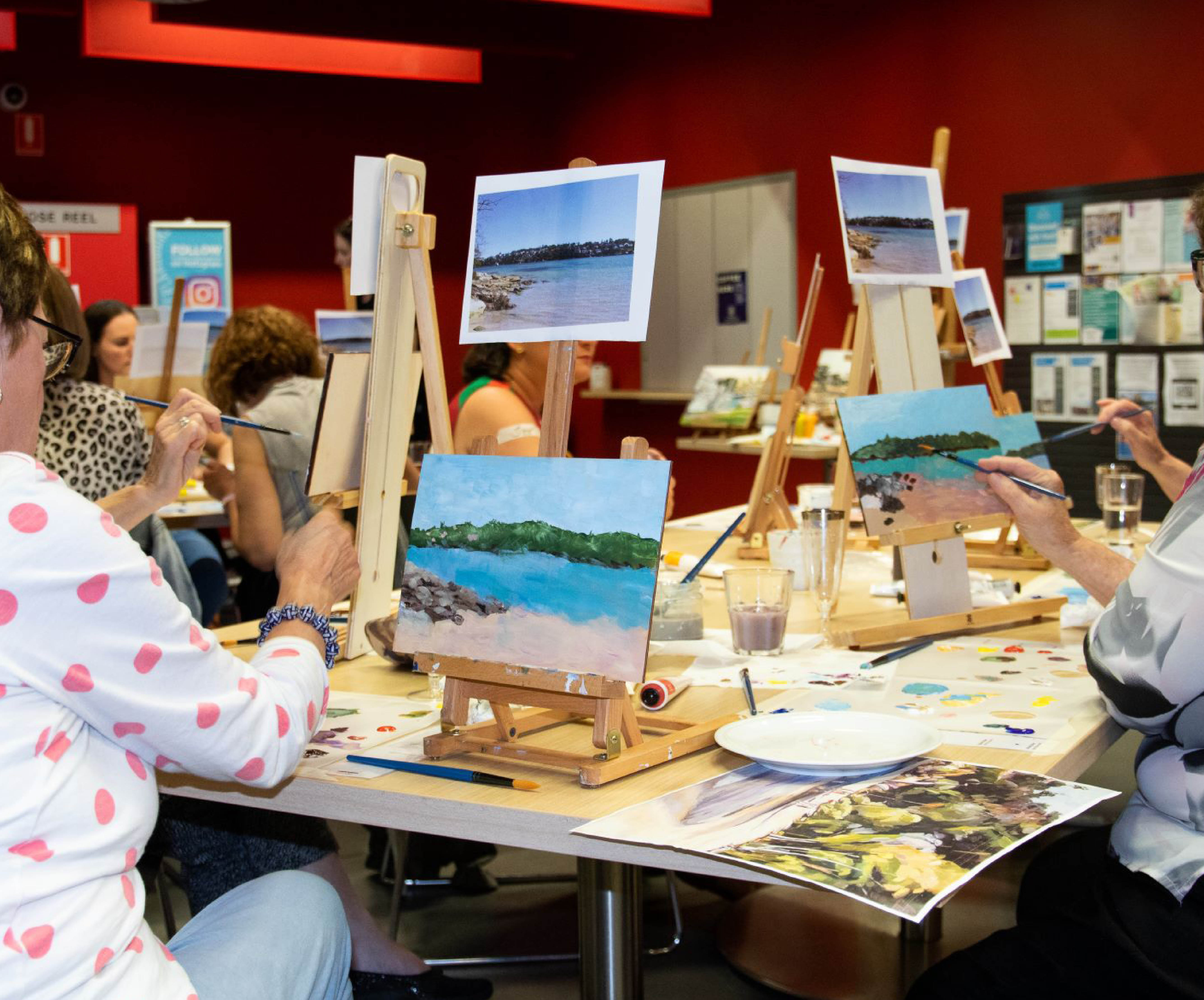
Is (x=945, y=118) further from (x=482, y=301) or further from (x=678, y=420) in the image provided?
(x=482, y=301)

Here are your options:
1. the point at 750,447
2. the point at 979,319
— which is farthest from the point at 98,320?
the point at 979,319

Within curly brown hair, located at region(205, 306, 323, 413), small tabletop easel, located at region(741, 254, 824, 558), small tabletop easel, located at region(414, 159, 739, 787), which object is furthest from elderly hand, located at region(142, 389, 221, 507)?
curly brown hair, located at region(205, 306, 323, 413)

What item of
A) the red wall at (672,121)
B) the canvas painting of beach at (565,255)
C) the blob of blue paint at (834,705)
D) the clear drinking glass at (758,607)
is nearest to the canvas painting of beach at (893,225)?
the clear drinking glass at (758,607)

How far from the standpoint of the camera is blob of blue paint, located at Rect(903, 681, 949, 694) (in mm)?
1746

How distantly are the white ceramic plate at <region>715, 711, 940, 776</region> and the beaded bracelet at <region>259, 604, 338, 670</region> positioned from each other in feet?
1.53

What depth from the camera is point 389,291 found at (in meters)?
1.97

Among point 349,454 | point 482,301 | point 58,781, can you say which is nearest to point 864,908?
point 349,454

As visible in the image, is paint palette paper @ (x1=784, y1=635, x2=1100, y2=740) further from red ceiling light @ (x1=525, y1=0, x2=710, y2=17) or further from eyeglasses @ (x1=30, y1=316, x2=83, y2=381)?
red ceiling light @ (x1=525, y1=0, x2=710, y2=17)

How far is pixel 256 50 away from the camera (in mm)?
6996

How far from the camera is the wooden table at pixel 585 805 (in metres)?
1.29

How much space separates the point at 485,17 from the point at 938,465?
581 centimetres

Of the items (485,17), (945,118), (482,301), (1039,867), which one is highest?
(485,17)

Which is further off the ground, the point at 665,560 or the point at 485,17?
the point at 485,17

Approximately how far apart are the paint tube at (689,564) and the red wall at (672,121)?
12.1 ft
